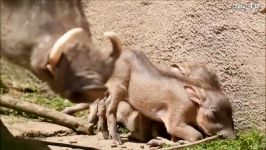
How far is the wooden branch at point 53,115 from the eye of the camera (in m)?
5.46

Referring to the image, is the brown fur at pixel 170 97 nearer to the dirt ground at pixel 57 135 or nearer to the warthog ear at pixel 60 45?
the dirt ground at pixel 57 135

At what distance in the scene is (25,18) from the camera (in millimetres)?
2934

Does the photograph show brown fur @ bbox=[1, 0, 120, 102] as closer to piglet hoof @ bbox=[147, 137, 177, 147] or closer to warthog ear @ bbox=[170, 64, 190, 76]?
piglet hoof @ bbox=[147, 137, 177, 147]

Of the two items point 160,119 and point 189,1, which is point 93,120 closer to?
point 160,119

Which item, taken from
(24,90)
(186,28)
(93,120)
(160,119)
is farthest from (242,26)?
(24,90)

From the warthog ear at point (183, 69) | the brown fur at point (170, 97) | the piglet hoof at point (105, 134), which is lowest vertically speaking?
the piglet hoof at point (105, 134)

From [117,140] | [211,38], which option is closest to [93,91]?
[117,140]

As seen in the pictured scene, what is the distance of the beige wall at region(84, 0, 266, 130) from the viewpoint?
5.13m

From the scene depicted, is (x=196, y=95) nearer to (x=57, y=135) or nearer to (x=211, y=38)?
(x=211, y=38)

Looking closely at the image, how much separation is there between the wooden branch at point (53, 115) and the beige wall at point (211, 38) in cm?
64

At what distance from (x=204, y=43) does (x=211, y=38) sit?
68 millimetres

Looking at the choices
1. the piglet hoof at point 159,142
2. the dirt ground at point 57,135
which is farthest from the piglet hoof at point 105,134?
the piglet hoof at point 159,142

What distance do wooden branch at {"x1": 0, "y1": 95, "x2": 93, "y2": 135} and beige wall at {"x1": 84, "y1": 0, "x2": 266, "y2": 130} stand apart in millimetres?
636

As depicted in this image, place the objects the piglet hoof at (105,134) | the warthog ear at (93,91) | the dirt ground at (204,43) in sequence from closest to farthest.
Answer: the warthog ear at (93,91) < the dirt ground at (204,43) < the piglet hoof at (105,134)
